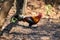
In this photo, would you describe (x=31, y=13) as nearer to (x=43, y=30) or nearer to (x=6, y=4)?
(x=43, y=30)

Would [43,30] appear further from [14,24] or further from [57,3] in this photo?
[57,3]

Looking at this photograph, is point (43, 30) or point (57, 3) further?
point (57, 3)

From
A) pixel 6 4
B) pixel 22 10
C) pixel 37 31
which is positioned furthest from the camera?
pixel 22 10

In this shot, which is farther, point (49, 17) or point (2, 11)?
point (49, 17)

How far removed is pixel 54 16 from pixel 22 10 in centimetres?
144

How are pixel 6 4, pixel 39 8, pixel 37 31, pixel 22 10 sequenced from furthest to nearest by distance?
pixel 39 8 < pixel 22 10 < pixel 37 31 < pixel 6 4

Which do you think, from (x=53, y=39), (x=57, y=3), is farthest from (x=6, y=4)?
(x=57, y=3)

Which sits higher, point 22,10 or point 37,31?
point 22,10

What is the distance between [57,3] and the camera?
771cm

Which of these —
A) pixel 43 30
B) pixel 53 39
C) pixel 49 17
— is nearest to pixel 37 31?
pixel 43 30

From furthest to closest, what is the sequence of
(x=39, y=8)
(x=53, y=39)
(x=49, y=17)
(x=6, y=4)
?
1. (x=39, y=8)
2. (x=49, y=17)
3. (x=53, y=39)
4. (x=6, y=4)

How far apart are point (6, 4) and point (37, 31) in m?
2.36

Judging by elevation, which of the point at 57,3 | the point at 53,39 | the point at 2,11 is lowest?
the point at 53,39

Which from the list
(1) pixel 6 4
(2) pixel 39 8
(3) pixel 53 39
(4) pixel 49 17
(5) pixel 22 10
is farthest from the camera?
(2) pixel 39 8
